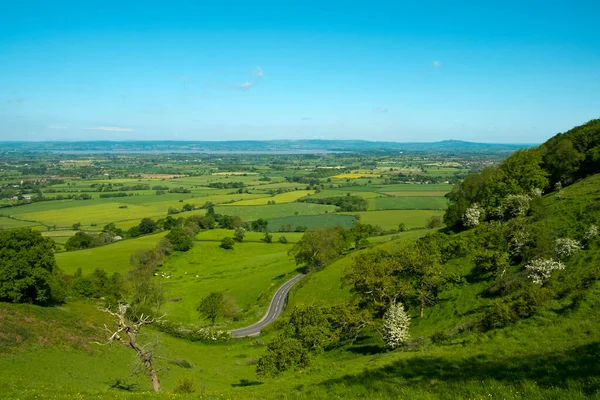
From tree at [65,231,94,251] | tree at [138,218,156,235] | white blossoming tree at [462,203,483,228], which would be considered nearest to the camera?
white blossoming tree at [462,203,483,228]

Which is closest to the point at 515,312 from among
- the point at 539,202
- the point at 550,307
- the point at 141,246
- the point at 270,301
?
the point at 550,307

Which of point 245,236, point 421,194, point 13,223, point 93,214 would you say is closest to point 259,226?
point 245,236

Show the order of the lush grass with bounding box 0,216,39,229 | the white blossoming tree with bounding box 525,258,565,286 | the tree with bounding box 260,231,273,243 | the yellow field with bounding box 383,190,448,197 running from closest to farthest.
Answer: the white blossoming tree with bounding box 525,258,565,286 < the tree with bounding box 260,231,273,243 < the lush grass with bounding box 0,216,39,229 < the yellow field with bounding box 383,190,448,197

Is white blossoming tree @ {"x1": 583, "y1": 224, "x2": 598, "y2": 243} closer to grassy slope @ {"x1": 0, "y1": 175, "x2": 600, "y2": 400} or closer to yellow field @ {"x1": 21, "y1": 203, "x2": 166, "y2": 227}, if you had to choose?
grassy slope @ {"x1": 0, "y1": 175, "x2": 600, "y2": 400}

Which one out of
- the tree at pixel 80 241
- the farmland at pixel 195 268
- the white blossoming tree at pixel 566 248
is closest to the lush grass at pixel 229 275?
the farmland at pixel 195 268

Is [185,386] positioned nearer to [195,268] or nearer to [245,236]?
[195,268]

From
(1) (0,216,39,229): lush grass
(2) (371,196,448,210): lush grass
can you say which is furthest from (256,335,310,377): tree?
(2) (371,196,448,210): lush grass

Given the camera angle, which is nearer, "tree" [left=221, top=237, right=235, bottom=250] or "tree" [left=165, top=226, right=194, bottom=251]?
"tree" [left=165, top=226, right=194, bottom=251]
